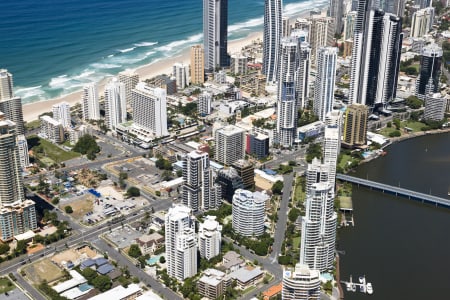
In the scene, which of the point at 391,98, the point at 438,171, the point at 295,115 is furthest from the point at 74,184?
the point at 391,98

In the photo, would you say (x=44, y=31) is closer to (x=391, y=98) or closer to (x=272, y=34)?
(x=272, y=34)

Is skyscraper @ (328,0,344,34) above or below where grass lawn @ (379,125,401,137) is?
above

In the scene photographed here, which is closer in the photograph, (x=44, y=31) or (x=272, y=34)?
(x=272, y=34)

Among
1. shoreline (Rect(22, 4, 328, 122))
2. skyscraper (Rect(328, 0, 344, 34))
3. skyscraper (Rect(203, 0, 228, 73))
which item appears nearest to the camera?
shoreline (Rect(22, 4, 328, 122))

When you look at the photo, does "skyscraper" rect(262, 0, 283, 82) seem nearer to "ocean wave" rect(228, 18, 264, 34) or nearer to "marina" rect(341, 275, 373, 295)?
"ocean wave" rect(228, 18, 264, 34)

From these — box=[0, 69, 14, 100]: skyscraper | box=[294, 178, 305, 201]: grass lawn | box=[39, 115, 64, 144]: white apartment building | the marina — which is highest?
box=[0, 69, 14, 100]: skyscraper

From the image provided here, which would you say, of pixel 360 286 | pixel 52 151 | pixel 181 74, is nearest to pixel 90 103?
pixel 52 151

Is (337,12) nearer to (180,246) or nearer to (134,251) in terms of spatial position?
(134,251)

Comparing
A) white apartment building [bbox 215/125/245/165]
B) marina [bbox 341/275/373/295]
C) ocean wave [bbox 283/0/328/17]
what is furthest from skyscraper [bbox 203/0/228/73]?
marina [bbox 341/275/373/295]
